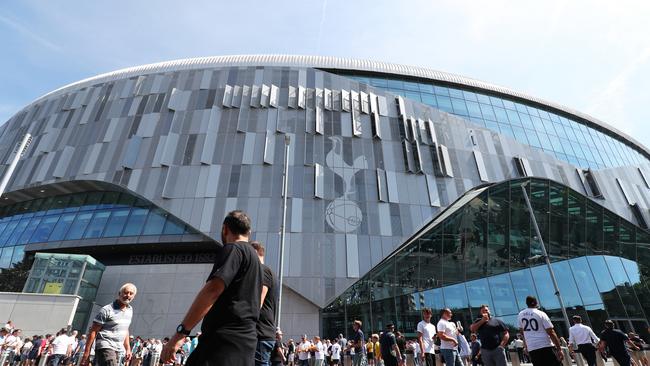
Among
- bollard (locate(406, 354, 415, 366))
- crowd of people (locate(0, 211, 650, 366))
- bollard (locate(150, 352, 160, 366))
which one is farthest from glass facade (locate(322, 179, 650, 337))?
bollard (locate(150, 352, 160, 366))

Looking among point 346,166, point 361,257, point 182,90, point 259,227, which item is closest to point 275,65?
point 182,90

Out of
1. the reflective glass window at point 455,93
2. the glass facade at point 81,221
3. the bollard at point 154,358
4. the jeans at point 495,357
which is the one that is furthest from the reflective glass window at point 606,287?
the glass facade at point 81,221

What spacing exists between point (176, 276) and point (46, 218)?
14.4m

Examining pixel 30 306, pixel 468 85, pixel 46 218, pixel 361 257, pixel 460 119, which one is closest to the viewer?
pixel 30 306

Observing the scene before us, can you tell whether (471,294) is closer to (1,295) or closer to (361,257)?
(361,257)

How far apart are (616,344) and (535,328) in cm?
483

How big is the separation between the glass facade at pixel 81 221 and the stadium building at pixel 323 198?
143 mm

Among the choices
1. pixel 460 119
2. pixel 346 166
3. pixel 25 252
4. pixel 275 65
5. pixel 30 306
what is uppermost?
pixel 275 65

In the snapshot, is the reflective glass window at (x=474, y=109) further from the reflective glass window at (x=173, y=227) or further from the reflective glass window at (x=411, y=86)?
the reflective glass window at (x=173, y=227)

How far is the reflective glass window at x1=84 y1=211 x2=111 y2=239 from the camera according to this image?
26.4 metres

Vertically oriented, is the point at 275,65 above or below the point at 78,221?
above

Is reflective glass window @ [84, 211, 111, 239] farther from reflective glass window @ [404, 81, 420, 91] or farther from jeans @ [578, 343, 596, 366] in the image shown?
jeans @ [578, 343, 596, 366]

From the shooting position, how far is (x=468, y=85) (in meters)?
35.1

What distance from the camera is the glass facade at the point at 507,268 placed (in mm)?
23047
